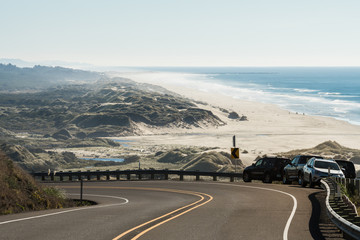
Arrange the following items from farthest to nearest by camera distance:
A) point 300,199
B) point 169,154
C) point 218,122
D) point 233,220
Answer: point 218,122, point 169,154, point 300,199, point 233,220

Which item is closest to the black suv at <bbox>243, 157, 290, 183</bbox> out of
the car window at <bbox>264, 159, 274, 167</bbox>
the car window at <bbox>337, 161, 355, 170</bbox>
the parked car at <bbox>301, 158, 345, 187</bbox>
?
the car window at <bbox>264, 159, 274, 167</bbox>

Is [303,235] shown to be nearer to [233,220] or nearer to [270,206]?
[233,220]

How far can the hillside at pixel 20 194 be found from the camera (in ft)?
63.0

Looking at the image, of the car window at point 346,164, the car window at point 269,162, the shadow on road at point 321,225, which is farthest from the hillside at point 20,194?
the car window at point 346,164

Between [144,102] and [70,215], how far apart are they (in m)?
107

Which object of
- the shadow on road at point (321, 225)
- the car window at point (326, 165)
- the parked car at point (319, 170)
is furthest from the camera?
the car window at point (326, 165)

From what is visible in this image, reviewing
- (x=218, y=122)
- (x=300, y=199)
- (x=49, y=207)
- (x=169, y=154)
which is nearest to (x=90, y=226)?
(x=49, y=207)

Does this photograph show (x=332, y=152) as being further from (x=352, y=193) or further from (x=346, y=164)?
→ (x=352, y=193)

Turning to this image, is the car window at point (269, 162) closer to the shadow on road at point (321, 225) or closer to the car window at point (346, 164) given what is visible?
the car window at point (346, 164)

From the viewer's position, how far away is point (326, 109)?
13125cm

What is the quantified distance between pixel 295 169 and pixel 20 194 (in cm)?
1702

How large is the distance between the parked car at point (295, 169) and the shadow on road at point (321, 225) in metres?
10.1

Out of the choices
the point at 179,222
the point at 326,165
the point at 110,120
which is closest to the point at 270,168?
the point at 326,165

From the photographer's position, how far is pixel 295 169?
3231 centimetres
